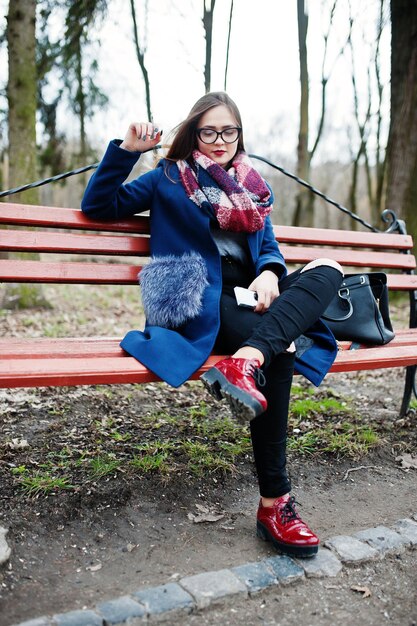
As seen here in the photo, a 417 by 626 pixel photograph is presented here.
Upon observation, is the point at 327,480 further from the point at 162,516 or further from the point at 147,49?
the point at 147,49

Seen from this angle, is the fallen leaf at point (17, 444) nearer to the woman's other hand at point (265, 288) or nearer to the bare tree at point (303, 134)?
the woman's other hand at point (265, 288)

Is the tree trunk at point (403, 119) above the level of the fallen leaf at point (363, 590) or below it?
above

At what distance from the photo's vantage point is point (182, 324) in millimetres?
2424

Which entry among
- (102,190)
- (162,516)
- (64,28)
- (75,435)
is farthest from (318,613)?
(64,28)

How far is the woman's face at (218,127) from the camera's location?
104 inches

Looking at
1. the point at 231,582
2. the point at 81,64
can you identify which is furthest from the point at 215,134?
the point at 81,64

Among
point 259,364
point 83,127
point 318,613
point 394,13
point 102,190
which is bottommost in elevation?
point 318,613

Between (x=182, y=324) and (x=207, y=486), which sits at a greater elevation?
(x=182, y=324)

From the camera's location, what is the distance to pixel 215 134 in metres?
2.64

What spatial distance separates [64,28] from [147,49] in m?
2.63

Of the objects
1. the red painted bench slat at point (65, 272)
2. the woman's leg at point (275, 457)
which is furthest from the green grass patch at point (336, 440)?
the red painted bench slat at point (65, 272)

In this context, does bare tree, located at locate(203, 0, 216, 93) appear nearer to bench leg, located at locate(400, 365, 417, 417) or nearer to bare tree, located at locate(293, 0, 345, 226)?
bare tree, located at locate(293, 0, 345, 226)

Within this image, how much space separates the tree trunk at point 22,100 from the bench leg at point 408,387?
12.7ft

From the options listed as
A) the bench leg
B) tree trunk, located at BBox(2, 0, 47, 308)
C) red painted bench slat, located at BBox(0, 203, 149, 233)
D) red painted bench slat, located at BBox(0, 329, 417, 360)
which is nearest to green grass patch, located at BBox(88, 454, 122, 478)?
red painted bench slat, located at BBox(0, 329, 417, 360)
